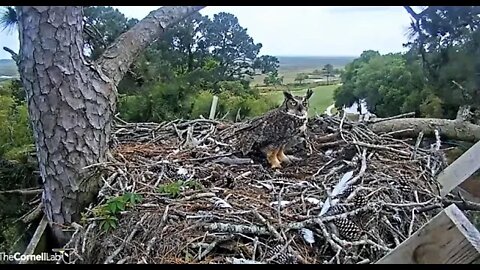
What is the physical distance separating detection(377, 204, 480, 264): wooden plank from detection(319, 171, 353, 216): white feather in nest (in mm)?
619

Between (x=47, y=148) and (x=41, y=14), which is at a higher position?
(x=41, y=14)

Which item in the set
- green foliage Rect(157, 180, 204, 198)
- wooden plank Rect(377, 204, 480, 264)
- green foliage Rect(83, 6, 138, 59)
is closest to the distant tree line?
green foliage Rect(157, 180, 204, 198)

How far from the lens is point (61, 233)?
170 centimetres

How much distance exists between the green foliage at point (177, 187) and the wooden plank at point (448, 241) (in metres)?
0.92

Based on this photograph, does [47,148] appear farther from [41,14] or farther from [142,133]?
[142,133]

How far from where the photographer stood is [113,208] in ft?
4.77

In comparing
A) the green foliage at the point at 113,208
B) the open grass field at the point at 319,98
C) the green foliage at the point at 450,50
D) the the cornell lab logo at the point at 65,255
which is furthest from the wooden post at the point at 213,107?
Answer: the the cornell lab logo at the point at 65,255

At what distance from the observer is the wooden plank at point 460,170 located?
5.68 ft

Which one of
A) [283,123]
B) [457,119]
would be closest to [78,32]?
[283,123]

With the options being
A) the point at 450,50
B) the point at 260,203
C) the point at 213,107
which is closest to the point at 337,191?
the point at 260,203

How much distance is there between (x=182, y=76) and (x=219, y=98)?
0.27 meters

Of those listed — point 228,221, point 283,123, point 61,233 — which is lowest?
point 61,233

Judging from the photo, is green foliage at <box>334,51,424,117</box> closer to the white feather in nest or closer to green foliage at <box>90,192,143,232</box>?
the white feather in nest

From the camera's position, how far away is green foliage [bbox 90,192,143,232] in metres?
1.41
